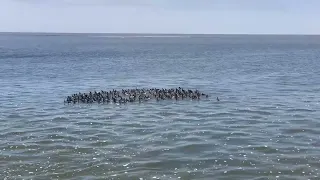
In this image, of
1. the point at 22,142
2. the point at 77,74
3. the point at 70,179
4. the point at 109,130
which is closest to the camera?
the point at 70,179

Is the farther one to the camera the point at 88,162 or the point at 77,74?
the point at 77,74

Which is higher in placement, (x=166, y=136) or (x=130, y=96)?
(x=130, y=96)

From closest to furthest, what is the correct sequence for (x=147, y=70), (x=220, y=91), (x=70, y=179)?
1. (x=70, y=179)
2. (x=220, y=91)
3. (x=147, y=70)

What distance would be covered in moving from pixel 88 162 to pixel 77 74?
200ft

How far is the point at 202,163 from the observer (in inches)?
1192

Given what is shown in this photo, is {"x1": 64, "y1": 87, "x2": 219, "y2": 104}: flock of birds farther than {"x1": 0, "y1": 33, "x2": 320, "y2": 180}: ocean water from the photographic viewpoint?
Yes

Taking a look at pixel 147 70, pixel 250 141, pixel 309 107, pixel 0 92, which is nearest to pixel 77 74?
pixel 147 70

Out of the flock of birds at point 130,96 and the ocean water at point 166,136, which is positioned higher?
the flock of birds at point 130,96

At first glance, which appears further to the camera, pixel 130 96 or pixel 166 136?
pixel 130 96

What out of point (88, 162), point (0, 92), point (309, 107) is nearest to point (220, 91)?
point (309, 107)

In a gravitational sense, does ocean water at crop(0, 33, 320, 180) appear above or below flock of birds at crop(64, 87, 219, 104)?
below

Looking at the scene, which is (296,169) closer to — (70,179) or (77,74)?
(70,179)

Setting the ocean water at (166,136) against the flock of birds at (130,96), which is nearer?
the ocean water at (166,136)

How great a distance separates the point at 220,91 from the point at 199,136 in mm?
26645
